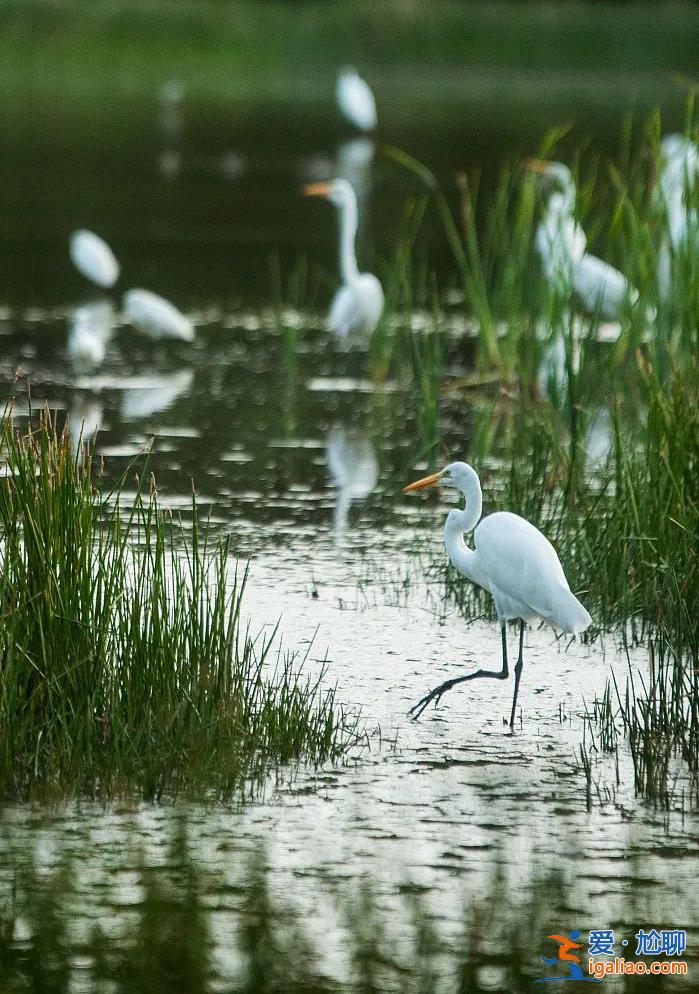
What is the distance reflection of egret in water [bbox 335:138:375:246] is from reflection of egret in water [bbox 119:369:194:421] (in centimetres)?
476

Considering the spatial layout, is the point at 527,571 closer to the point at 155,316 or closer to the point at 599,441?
the point at 599,441

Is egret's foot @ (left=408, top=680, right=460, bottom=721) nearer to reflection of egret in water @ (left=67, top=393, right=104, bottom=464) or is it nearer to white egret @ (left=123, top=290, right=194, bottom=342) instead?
reflection of egret in water @ (left=67, top=393, right=104, bottom=464)

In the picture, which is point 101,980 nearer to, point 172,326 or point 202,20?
point 172,326

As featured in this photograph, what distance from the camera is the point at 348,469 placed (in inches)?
280

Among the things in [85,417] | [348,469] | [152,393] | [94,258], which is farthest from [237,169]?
[348,469]

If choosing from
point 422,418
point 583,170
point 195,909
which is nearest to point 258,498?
point 422,418

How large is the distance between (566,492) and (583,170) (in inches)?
502

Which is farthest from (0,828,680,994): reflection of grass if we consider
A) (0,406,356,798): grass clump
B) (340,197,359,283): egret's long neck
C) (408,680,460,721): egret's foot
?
(340,197,359,283): egret's long neck

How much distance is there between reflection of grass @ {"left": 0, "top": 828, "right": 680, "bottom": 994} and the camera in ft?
9.75

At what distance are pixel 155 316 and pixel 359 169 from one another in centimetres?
909

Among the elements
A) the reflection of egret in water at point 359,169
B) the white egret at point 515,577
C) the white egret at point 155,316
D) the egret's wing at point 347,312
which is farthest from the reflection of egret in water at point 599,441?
the reflection of egret in water at point 359,169

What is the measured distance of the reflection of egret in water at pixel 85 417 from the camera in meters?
7.24

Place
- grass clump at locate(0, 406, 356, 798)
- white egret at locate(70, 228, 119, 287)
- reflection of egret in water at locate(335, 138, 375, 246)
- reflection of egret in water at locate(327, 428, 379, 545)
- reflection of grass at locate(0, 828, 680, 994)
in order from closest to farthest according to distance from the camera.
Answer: reflection of grass at locate(0, 828, 680, 994)
grass clump at locate(0, 406, 356, 798)
reflection of egret in water at locate(327, 428, 379, 545)
white egret at locate(70, 228, 119, 287)
reflection of egret in water at locate(335, 138, 375, 246)

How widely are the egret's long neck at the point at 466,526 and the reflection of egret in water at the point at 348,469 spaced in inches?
56.2
